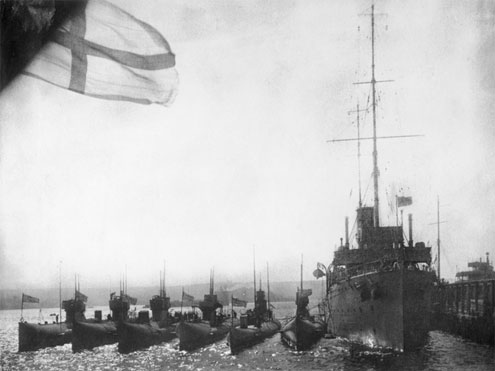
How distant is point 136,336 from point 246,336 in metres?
7.12

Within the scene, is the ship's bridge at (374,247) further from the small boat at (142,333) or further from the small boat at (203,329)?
the small boat at (142,333)

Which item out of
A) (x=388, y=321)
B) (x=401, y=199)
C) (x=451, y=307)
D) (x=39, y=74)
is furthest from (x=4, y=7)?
(x=451, y=307)

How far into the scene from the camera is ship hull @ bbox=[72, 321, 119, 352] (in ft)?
113

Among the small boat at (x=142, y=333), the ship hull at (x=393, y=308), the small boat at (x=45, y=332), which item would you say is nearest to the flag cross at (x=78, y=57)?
the ship hull at (x=393, y=308)

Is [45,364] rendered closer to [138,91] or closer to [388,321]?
[388,321]

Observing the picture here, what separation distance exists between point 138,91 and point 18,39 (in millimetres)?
2491

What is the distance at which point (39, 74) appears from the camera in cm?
822

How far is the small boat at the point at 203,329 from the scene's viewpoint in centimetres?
3391

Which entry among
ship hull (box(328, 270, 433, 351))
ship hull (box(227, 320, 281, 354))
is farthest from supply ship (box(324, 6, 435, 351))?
ship hull (box(227, 320, 281, 354))

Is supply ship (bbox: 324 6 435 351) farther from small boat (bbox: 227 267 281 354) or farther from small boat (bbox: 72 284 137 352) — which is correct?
small boat (bbox: 72 284 137 352)

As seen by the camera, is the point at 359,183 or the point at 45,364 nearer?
the point at 45,364

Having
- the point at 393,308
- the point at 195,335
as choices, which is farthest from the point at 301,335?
the point at 393,308

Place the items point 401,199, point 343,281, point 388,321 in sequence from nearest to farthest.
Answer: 1. point 388,321
2. point 401,199
3. point 343,281

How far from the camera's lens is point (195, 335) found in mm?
34719
